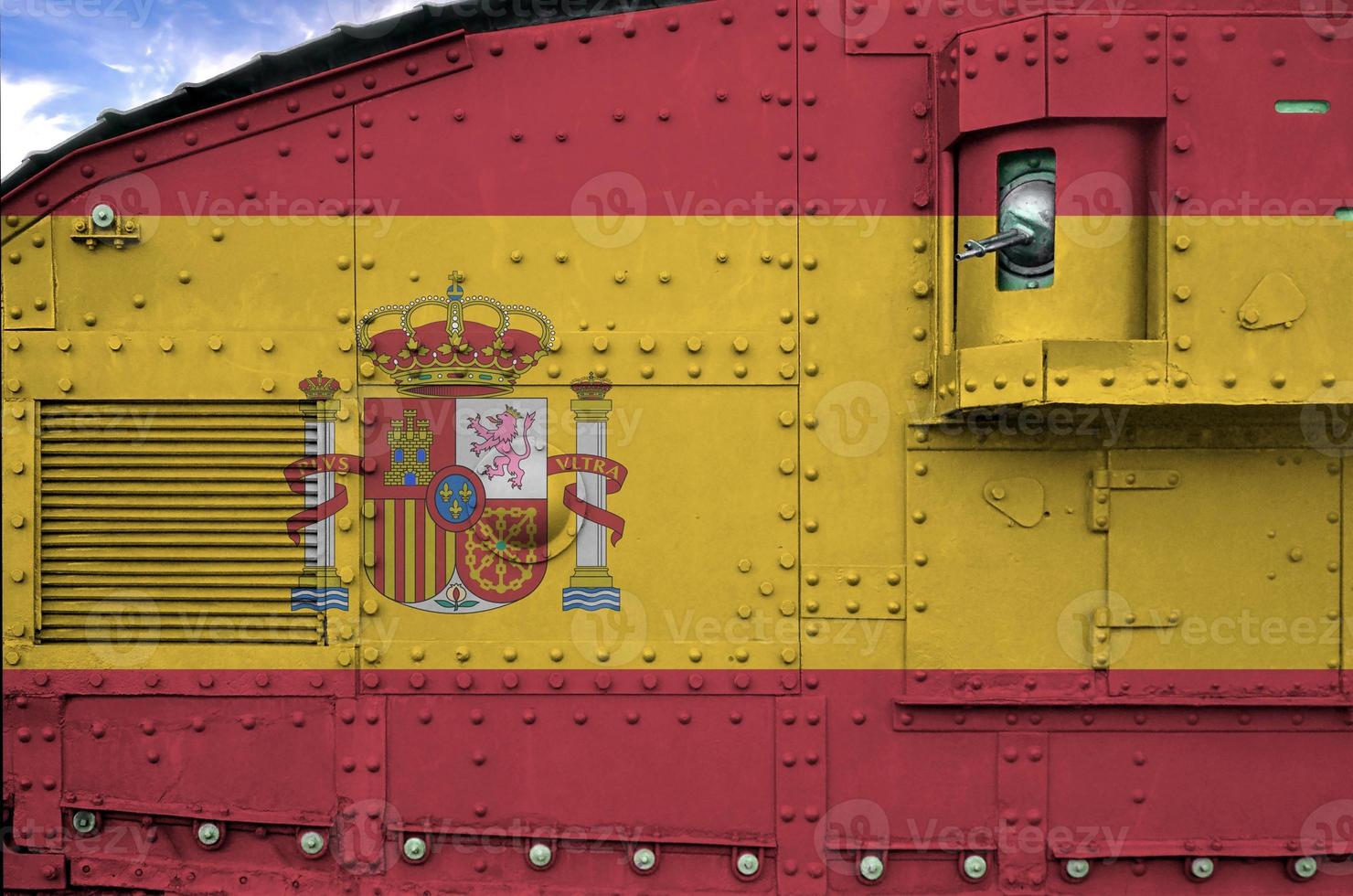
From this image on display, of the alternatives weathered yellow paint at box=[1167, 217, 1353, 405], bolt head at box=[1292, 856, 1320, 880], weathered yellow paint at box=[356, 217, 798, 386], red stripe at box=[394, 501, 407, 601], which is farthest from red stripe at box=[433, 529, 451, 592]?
bolt head at box=[1292, 856, 1320, 880]

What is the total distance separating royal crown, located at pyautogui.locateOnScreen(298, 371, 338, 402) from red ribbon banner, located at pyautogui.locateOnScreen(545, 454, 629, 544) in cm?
80

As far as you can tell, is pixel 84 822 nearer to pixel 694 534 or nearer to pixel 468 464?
pixel 468 464

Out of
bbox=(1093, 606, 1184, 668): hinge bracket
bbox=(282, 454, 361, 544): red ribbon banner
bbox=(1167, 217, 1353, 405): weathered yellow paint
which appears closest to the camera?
bbox=(1167, 217, 1353, 405): weathered yellow paint

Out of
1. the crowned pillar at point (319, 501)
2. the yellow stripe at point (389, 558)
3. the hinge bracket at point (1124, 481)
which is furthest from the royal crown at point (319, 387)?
the hinge bracket at point (1124, 481)

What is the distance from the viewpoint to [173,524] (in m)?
3.37

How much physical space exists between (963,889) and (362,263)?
308cm

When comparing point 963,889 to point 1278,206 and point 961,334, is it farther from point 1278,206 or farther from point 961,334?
point 1278,206

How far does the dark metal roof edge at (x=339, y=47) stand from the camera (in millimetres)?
3320

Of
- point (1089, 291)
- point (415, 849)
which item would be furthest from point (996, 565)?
point (415, 849)

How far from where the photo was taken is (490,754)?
3.34 metres

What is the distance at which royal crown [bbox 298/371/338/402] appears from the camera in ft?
10.8

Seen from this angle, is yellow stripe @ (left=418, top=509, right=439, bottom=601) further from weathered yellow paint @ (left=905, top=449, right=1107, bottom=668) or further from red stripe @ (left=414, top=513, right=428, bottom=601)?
weathered yellow paint @ (left=905, top=449, right=1107, bottom=668)

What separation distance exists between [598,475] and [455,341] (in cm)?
69

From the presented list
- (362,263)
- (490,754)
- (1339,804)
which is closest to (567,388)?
(362,263)
